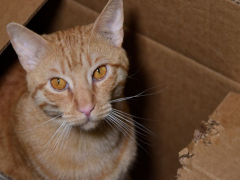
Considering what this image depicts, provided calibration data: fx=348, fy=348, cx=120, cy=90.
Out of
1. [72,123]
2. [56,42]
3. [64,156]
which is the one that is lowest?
[64,156]

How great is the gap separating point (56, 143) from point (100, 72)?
1.38ft

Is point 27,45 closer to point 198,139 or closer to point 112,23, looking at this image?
point 112,23

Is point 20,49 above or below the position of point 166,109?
above

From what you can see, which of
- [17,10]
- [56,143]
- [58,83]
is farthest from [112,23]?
[56,143]

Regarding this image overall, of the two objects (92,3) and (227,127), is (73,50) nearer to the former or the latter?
(92,3)

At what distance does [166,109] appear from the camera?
2.17 metres

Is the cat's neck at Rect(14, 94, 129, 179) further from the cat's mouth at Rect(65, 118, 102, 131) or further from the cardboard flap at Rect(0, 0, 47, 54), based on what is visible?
the cardboard flap at Rect(0, 0, 47, 54)

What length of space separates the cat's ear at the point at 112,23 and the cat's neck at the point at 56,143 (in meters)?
0.42

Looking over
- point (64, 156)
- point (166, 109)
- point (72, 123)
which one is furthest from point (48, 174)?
point (166, 109)

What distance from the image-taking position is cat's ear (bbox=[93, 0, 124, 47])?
144cm

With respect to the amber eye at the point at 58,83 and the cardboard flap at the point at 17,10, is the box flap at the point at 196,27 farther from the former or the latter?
the amber eye at the point at 58,83

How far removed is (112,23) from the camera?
154 centimetres

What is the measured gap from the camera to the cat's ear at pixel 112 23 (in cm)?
144

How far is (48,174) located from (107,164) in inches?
11.5
